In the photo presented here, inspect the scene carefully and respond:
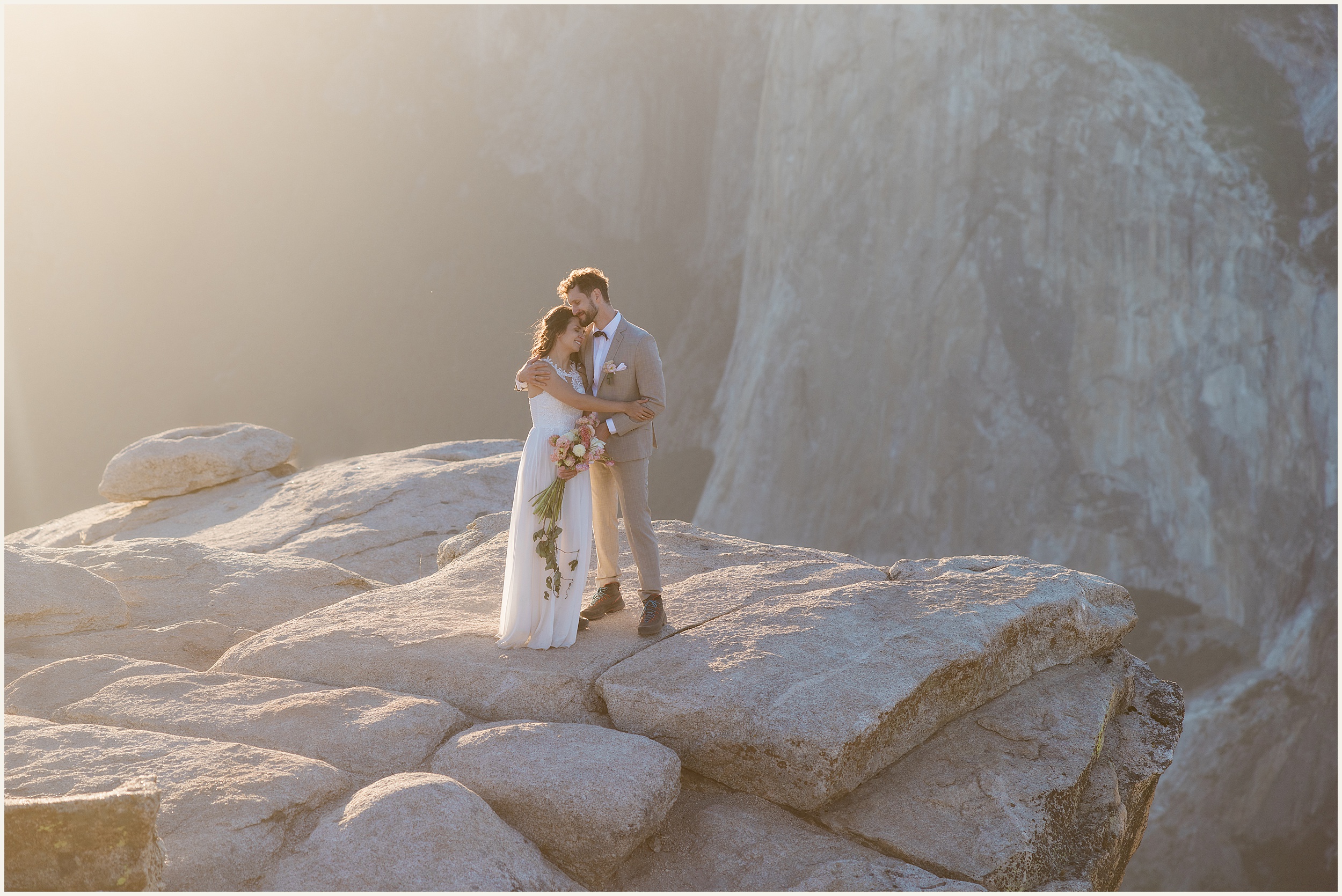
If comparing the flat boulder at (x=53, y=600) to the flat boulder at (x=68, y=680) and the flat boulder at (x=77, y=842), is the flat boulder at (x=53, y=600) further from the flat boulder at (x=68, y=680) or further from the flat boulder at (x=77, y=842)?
the flat boulder at (x=77, y=842)

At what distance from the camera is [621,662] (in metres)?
4.79

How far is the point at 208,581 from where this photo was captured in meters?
7.34

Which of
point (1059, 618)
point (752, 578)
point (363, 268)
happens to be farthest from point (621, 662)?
point (363, 268)

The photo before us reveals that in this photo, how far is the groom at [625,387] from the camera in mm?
4965

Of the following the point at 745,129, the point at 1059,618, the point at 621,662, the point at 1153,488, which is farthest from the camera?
the point at 745,129

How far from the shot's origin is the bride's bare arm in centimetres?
489

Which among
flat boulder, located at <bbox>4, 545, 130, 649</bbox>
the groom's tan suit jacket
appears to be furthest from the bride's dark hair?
flat boulder, located at <bbox>4, 545, 130, 649</bbox>

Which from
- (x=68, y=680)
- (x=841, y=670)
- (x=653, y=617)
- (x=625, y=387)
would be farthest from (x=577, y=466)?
(x=68, y=680)

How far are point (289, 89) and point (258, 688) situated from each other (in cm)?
3024

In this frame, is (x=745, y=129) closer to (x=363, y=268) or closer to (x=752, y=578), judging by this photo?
(x=363, y=268)

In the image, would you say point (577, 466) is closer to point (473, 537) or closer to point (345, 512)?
point (473, 537)

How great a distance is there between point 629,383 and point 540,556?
3.22ft

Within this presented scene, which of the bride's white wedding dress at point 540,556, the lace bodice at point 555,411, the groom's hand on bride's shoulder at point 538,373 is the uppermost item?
the groom's hand on bride's shoulder at point 538,373

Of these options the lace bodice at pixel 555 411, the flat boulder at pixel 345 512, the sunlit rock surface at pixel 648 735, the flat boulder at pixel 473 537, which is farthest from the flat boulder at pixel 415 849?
the flat boulder at pixel 345 512
